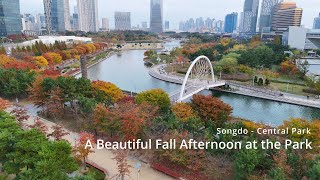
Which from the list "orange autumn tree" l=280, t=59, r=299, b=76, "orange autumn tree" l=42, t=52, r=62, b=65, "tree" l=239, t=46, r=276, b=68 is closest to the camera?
"orange autumn tree" l=280, t=59, r=299, b=76

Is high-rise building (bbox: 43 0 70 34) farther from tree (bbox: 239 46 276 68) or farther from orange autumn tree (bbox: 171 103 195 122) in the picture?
orange autumn tree (bbox: 171 103 195 122)

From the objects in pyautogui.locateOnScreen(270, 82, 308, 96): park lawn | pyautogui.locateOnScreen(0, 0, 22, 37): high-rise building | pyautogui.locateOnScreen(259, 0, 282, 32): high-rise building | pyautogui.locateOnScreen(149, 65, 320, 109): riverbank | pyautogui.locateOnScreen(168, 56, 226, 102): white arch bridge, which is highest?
pyautogui.locateOnScreen(259, 0, 282, 32): high-rise building

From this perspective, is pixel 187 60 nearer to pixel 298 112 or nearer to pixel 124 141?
pixel 298 112

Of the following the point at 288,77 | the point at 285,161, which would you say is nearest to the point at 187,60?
the point at 288,77

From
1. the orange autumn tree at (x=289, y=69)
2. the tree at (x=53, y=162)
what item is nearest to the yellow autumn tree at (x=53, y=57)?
the tree at (x=53, y=162)

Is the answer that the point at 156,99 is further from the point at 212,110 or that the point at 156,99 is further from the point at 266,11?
the point at 266,11

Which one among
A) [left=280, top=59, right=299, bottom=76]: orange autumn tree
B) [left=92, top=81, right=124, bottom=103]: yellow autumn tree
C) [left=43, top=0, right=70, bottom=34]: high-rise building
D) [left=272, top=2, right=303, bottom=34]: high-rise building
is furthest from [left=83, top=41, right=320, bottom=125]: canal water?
[left=43, top=0, right=70, bottom=34]: high-rise building
